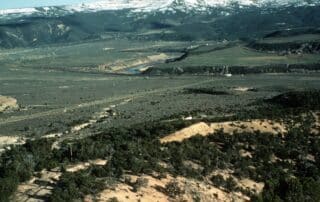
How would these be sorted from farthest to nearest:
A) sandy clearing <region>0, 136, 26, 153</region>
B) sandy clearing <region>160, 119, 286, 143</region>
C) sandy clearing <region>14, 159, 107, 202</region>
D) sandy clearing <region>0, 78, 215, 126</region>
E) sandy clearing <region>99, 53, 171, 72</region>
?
sandy clearing <region>99, 53, 171, 72</region> < sandy clearing <region>0, 78, 215, 126</region> < sandy clearing <region>0, 136, 26, 153</region> < sandy clearing <region>160, 119, 286, 143</region> < sandy clearing <region>14, 159, 107, 202</region>

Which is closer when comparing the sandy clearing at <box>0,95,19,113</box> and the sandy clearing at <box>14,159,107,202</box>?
the sandy clearing at <box>14,159,107,202</box>

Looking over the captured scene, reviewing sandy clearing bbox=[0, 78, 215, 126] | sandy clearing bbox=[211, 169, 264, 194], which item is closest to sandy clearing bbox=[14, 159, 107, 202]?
sandy clearing bbox=[211, 169, 264, 194]

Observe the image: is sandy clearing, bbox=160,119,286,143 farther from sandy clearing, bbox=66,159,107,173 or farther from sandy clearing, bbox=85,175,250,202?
sandy clearing, bbox=85,175,250,202

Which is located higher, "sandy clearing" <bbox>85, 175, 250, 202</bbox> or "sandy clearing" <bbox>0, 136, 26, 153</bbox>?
"sandy clearing" <bbox>85, 175, 250, 202</bbox>

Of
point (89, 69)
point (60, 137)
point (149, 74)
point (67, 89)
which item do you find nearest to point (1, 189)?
point (60, 137)

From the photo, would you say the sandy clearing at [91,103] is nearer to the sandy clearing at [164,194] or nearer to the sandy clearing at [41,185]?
the sandy clearing at [41,185]

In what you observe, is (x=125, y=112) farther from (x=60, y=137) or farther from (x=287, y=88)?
(x=287, y=88)

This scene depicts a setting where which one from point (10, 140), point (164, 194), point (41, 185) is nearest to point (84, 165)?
point (41, 185)
